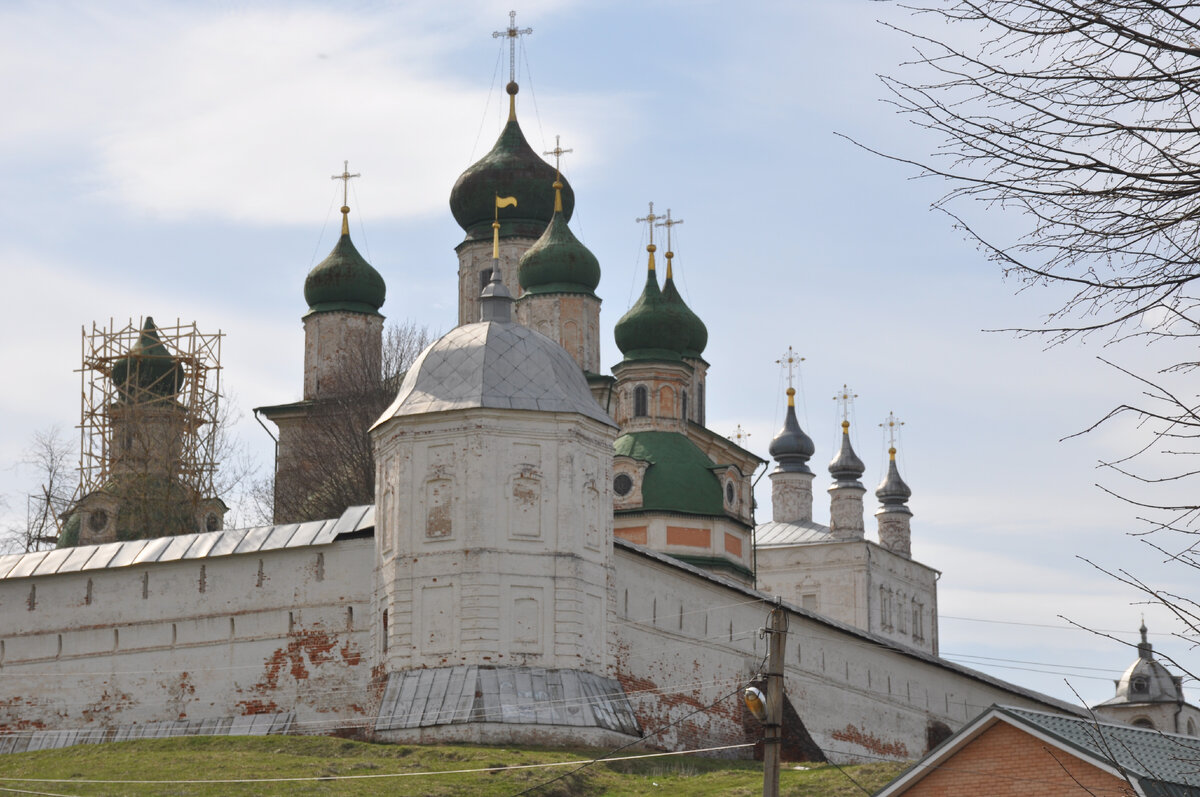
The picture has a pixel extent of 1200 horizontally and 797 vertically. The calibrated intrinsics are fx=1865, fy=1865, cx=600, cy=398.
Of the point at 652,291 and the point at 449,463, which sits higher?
the point at 652,291

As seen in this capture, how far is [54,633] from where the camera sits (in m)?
26.0

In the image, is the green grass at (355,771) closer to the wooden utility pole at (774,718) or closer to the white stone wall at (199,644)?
the white stone wall at (199,644)

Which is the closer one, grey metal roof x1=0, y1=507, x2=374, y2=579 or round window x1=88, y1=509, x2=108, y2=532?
grey metal roof x1=0, y1=507, x2=374, y2=579

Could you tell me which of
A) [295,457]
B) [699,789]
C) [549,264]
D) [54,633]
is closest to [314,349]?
[295,457]

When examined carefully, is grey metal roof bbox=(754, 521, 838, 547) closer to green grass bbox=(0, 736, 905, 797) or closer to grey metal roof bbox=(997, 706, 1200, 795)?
green grass bbox=(0, 736, 905, 797)

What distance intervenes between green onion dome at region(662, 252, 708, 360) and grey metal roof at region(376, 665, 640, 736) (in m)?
16.8

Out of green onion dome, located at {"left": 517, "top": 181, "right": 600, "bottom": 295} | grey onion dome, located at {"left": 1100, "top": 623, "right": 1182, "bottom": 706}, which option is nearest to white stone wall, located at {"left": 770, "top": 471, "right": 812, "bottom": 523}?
grey onion dome, located at {"left": 1100, "top": 623, "right": 1182, "bottom": 706}

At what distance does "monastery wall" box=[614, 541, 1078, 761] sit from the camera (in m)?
26.2

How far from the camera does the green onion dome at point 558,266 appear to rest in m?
38.2

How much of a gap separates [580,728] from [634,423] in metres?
15.6

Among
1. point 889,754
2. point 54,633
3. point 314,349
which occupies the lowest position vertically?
point 889,754

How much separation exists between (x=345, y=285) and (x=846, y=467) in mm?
20349

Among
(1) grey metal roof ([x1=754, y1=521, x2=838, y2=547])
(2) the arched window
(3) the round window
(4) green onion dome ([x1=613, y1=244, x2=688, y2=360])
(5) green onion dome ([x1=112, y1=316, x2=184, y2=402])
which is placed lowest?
(3) the round window

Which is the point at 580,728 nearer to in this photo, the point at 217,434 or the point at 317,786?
the point at 317,786
